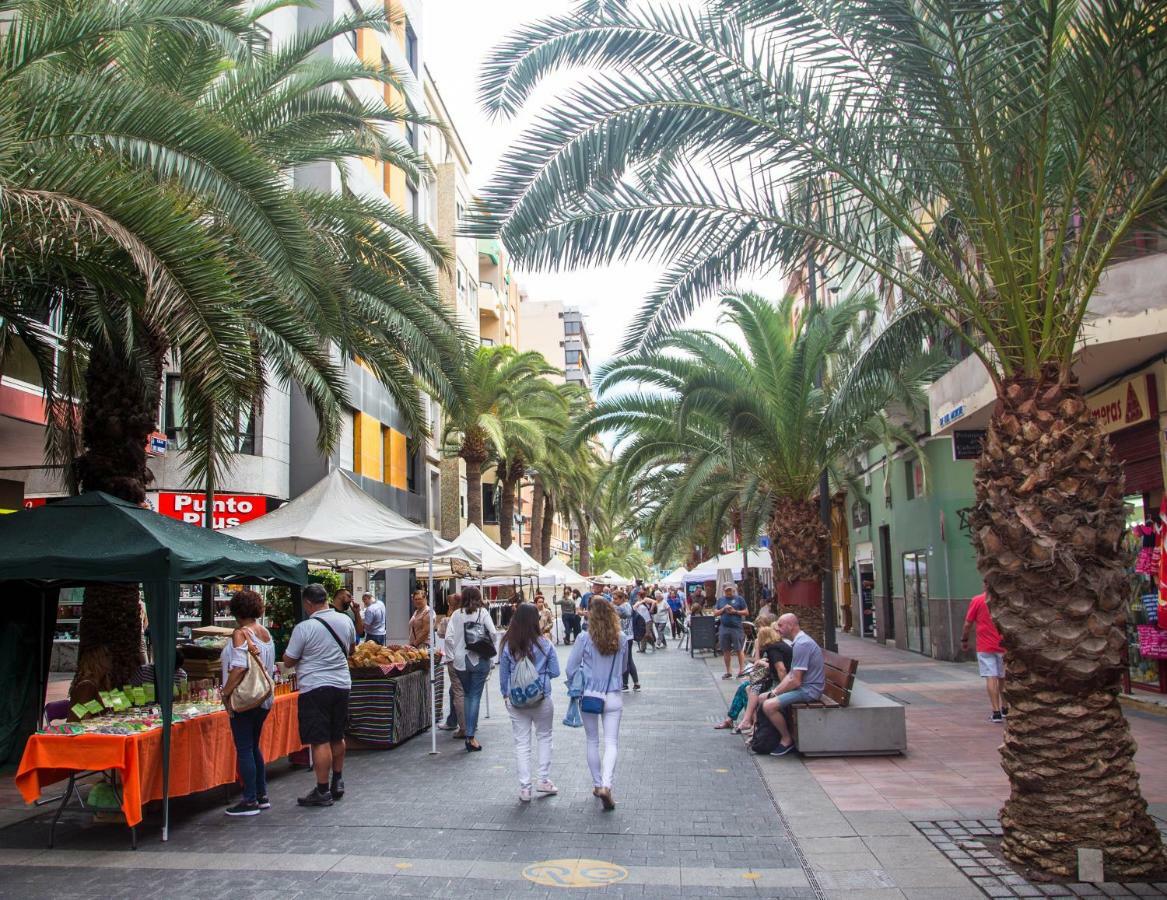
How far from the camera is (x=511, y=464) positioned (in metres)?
36.7

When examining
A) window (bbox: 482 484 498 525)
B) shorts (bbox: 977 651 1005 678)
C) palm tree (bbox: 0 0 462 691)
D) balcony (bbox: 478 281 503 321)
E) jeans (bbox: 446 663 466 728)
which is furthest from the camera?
window (bbox: 482 484 498 525)

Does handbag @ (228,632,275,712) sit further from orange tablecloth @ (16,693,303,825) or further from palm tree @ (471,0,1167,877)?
palm tree @ (471,0,1167,877)

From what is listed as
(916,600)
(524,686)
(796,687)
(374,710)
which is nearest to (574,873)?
(524,686)

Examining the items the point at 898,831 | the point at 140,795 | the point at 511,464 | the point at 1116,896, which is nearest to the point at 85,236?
the point at 140,795

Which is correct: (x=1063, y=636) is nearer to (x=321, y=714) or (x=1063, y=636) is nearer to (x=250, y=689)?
(x=321, y=714)

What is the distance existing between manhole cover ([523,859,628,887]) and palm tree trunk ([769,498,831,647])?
10.9 meters

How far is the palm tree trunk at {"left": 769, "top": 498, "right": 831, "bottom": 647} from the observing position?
1673cm

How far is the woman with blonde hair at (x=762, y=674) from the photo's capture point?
10.6 metres

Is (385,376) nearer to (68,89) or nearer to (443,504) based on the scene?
(68,89)

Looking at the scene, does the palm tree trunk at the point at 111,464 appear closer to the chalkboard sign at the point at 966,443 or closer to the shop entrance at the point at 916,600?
the chalkboard sign at the point at 966,443

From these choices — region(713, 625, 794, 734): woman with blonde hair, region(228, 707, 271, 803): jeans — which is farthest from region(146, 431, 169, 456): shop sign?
region(228, 707, 271, 803): jeans

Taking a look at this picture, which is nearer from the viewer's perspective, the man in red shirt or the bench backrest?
the bench backrest

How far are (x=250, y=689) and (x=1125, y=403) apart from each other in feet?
35.5

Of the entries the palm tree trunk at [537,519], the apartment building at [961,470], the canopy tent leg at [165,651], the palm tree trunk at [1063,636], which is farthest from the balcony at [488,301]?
the palm tree trunk at [1063,636]
